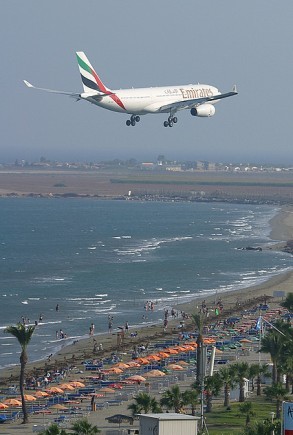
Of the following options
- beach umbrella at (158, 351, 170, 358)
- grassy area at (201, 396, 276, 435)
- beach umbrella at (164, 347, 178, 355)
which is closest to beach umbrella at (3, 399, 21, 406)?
grassy area at (201, 396, 276, 435)

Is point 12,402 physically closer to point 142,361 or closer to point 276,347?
point 276,347

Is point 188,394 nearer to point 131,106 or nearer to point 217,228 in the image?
point 131,106

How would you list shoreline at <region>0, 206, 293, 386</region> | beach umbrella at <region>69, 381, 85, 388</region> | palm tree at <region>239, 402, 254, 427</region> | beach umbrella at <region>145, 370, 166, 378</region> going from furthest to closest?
1. shoreline at <region>0, 206, 293, 386</region>
2. beach umbrella at <region>145, 370, 166, 378</region>
3. beach umbrella at <region>69, 381, 85, 388</region>
4. palm tree at <region>239, 402, 254, 427</region>

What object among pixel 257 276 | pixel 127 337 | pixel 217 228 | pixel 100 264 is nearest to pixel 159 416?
pixel 127 337

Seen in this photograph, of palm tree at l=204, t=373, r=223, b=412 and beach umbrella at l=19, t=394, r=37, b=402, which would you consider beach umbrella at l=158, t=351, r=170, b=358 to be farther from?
palm tree at l=204, t=373, r=223, b=412

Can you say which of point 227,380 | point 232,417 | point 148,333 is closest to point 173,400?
point 232,417

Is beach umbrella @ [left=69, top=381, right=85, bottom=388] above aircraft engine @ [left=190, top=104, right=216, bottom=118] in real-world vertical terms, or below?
below

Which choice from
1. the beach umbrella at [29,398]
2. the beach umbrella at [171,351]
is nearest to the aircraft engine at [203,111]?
the beach umbrella at [171,351]

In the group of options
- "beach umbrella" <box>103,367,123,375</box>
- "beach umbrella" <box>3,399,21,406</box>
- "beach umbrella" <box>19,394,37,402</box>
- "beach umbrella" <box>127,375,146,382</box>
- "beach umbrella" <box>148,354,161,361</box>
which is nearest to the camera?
"beach umbrella" <box>3,399,21,406</box>

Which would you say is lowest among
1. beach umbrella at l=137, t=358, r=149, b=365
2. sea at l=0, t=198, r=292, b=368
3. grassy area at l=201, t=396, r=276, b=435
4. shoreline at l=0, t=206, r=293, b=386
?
sea at l=0, t=198, r=292, b=368
